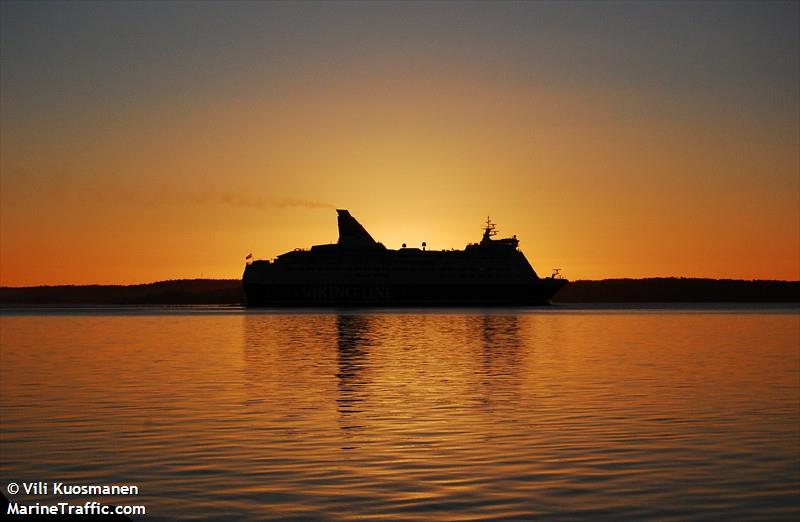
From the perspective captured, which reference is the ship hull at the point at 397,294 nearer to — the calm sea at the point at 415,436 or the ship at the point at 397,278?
the ship at the point at 397,278

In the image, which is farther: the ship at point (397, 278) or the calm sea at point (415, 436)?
the ship at point (397, 278)

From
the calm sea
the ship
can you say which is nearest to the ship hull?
the ship

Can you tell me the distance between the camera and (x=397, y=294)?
15538 centimetres

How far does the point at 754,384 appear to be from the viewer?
30391mm

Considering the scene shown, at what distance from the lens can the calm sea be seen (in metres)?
13.6


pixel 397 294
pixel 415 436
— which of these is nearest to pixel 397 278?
pixel 397 294

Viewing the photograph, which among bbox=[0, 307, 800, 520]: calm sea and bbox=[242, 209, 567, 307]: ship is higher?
bbox=[242, 209, 567, 307]: ship

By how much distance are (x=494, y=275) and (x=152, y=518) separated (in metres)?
142

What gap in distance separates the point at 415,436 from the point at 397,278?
135 meters

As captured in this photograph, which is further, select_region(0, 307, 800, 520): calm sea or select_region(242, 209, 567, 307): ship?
select_region(242, 209, 567, 307): ship

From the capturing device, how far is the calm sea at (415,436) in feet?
44.6

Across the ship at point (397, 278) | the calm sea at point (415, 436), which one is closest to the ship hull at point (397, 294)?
the ship at point (397, 278)

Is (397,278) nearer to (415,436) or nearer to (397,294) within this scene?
(397,294)

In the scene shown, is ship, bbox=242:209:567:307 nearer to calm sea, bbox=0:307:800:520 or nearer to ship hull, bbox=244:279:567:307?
ship hull, bbox=244:279:567:307
